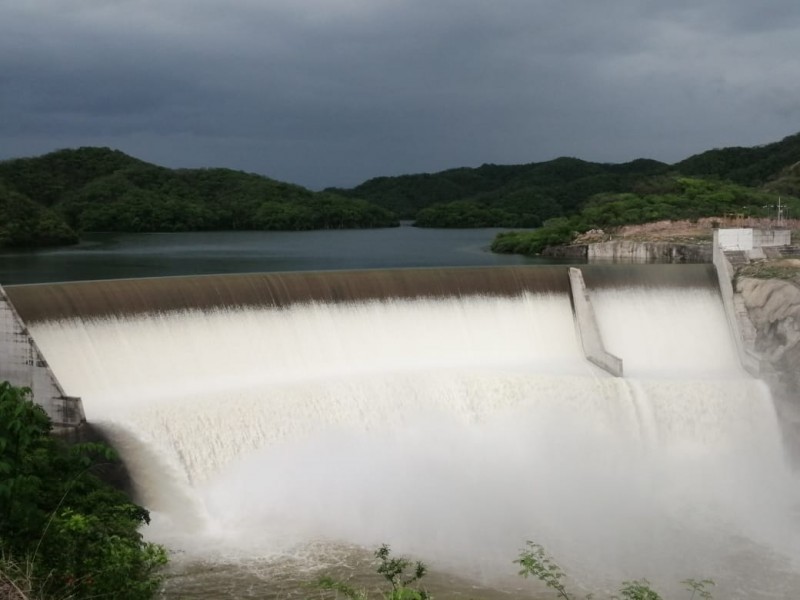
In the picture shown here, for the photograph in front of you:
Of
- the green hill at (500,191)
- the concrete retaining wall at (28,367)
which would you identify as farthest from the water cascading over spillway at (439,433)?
the green hill at (500,191)

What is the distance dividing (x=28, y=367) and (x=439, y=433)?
6.23m

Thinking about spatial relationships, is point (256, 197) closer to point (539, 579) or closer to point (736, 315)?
point (736, 315)

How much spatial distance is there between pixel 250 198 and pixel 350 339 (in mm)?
56291

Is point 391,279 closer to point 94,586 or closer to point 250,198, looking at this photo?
point 94,586

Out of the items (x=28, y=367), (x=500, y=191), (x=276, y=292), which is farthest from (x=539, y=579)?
(x=500, y=191)

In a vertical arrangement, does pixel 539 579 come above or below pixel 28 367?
below

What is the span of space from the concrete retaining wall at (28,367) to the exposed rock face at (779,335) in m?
12.2

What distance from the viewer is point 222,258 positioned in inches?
1300

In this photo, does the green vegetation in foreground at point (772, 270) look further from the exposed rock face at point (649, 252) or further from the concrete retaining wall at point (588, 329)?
the exposed rock face at point (649, 252)

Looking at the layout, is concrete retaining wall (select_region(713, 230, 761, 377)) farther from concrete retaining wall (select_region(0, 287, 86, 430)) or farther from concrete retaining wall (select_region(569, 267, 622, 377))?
concrete retaining wall (select_region(0, 287, 86, 430))

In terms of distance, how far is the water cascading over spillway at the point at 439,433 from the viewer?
10.4m

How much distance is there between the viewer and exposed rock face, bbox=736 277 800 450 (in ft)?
50.3

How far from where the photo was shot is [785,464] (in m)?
14.5

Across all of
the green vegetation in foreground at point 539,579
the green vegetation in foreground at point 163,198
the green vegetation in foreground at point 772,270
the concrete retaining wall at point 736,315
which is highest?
the green vegetation in foreground at point 163,198
